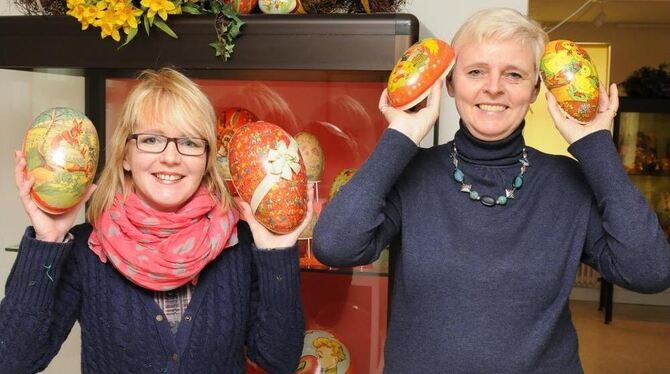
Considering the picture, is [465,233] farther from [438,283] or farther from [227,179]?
[227,179]

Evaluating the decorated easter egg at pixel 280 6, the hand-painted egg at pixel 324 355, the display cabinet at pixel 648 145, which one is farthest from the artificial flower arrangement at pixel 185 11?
the display cabinet at pixel 648 145

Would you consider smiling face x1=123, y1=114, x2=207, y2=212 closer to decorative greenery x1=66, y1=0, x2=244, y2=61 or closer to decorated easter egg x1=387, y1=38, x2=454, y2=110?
decorative greenery x1=66, y1=0, x2=244, y2=61

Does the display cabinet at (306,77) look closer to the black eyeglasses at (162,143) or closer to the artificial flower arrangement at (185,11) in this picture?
the artificial flower arrangement at (185,11)

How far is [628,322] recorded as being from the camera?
691cm

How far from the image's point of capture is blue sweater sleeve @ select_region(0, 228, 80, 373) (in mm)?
1728

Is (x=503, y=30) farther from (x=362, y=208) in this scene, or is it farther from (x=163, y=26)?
(x=163, y=26)

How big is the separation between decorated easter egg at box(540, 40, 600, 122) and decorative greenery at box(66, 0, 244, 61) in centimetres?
78

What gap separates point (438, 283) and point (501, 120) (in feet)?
1.23

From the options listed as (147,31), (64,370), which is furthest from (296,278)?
(64,370)

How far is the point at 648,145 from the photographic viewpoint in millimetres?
7051

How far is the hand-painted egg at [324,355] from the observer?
94.2 inches

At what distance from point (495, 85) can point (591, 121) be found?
0.81ft

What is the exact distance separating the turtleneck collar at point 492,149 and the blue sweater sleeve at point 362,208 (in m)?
0.12

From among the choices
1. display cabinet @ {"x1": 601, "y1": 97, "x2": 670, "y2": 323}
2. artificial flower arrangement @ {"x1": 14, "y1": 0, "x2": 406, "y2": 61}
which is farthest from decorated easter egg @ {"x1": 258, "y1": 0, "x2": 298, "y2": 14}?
display cabinet @ {"x1": 601, "y1": 97, "x2": 670, "y2": 323}
